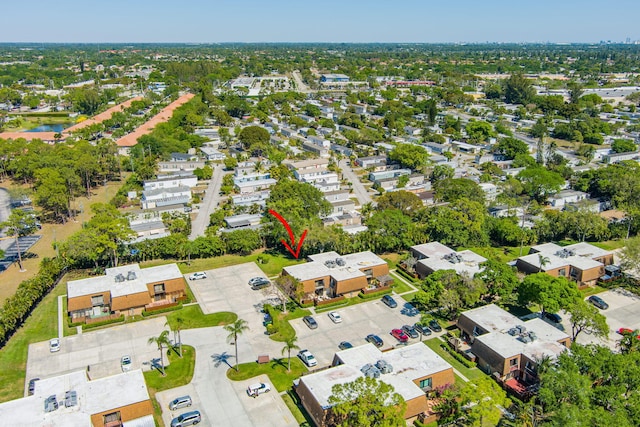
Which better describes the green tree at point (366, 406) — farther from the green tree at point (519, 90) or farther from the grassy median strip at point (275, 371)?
the green tree at point (519, 90)

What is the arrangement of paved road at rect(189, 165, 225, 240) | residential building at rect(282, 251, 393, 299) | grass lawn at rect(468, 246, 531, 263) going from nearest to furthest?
residential building at rect(282, 251, 393, 299), grass lawn at rect(468, 246, 531, 263), paved road at rect(189, 165, 225, 240)

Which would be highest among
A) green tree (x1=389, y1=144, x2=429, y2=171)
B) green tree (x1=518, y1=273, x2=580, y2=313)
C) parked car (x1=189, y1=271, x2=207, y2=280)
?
green tree (x1=389, y1=144, x2=429, y2=171)

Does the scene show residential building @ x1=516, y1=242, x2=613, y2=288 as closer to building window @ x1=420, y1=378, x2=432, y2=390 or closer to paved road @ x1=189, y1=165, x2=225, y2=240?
building window @ x1=420, y1=378, x2=432, y2=390

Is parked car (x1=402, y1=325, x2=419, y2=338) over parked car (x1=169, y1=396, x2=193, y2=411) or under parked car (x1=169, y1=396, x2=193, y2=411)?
over

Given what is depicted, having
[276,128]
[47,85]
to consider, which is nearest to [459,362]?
[276,128]

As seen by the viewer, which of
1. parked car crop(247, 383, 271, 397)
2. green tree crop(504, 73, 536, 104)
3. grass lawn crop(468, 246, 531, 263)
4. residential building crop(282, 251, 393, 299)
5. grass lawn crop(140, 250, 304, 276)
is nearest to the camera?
parked car crop(247, 383, 271, 397)

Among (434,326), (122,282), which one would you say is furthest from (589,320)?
(122,282)

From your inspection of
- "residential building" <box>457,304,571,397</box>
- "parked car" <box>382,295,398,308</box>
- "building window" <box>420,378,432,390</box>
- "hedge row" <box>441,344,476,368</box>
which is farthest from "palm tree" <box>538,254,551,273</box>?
"building window" <box>420,378,432,390</box>

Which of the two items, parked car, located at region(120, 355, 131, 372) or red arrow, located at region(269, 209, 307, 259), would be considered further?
red arrow, located at region(269, 209, 307, 259)
